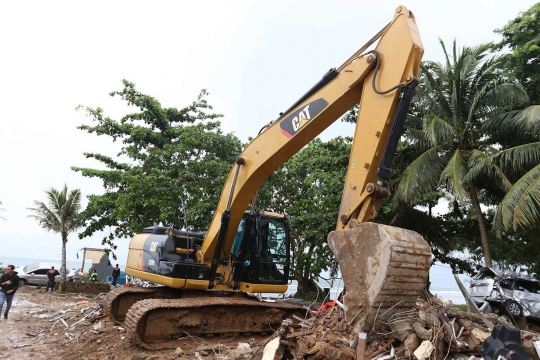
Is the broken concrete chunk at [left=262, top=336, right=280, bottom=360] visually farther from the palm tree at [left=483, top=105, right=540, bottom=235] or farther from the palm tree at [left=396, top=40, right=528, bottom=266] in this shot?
the palm tree at [left=396, top=40, right=528, bottom=266]

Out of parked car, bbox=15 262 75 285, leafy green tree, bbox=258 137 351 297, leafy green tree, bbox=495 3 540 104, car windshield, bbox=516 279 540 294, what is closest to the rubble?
car windshield, bbox=516 279 540 294

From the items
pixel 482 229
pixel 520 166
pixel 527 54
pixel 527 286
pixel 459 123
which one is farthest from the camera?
pixel 527 54

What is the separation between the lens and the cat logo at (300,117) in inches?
245

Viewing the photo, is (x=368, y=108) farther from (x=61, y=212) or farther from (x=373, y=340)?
(x=61, y=212)

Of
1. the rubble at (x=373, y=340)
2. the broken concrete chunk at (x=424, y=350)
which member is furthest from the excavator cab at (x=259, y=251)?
the broken concrete chunk at (x=424, y=350)

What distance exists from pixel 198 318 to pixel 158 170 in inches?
410

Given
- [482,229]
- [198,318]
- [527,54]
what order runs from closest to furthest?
[198,318] < [482,229] < [527,54]

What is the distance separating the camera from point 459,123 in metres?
13.5

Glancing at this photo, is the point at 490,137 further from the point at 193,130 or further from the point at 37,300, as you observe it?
the point at 37,300

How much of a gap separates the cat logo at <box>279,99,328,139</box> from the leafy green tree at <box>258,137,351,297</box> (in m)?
6.25

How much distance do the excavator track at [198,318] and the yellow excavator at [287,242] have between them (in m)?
0.02

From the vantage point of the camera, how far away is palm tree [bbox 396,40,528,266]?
491 inches

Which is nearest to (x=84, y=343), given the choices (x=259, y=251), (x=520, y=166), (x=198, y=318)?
(x=198, y=318)

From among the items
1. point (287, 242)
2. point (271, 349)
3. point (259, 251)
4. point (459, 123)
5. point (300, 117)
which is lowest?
point (271, 349)
